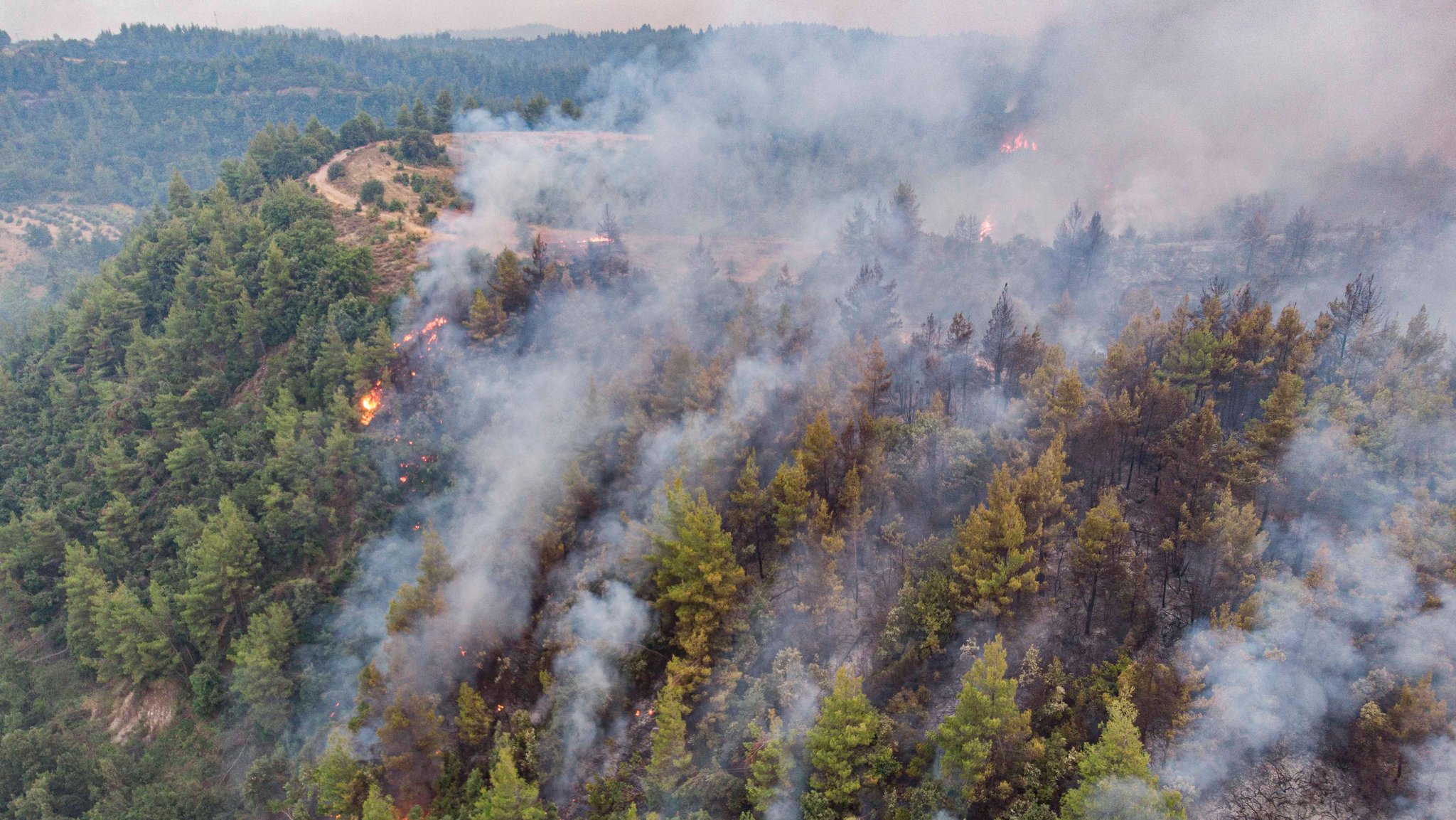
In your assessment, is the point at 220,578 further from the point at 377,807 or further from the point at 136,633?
the point at 377,807

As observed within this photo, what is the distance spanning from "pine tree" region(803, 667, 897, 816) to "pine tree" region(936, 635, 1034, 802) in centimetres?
271

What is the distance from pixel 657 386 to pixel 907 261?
32364 mm

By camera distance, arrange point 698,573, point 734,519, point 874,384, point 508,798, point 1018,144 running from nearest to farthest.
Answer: point 508,798 < point 698,573 < point 734,519 < point 874,384 < point 1018,144

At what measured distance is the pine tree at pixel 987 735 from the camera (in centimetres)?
2838

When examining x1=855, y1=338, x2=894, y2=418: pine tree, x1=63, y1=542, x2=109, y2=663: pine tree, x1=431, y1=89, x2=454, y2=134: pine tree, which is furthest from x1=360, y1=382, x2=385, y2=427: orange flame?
x1=431, y1=89, x2=454, y2=134: pine tree

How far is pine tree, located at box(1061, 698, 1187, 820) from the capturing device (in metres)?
24.8

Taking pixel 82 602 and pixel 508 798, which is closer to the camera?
pixel 508 798

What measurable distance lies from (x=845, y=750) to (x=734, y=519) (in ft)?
43.9

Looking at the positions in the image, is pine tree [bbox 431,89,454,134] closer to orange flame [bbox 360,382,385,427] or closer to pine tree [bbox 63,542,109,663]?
orange flame [bbox 360,382,385,427]

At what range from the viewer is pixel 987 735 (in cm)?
2880

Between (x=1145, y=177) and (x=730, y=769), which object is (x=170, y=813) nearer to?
(x=730, y=769)

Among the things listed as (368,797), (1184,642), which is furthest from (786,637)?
(368,797)

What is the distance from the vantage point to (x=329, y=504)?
5553 centimetres

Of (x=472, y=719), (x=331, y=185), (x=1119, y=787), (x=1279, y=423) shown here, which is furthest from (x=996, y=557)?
(x=331, y=185)
